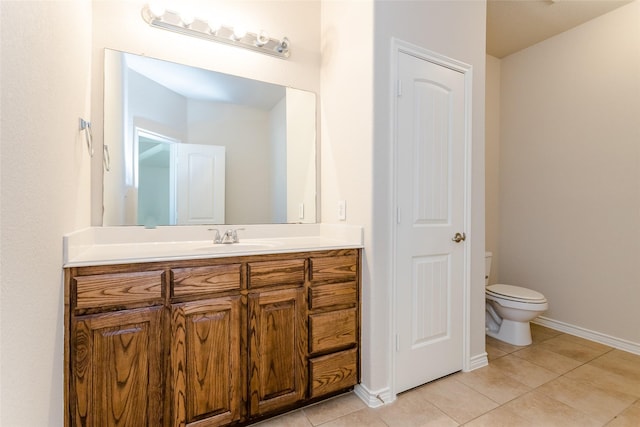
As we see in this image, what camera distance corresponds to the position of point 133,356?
4.05 ft

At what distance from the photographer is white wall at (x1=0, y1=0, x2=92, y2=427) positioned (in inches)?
28.8

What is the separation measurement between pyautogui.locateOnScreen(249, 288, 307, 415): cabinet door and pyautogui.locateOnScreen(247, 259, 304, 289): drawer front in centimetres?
5

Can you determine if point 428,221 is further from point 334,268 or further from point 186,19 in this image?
point 186,19

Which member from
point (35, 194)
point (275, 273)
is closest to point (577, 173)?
point (275, 273)

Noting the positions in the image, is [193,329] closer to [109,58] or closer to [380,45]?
[109,58]

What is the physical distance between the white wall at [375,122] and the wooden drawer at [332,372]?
0.25 ft

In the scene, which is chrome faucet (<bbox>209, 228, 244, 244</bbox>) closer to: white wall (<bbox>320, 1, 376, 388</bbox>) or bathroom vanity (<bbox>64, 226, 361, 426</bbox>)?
bathroom vanity (<bbox>64, 226, 361, 426</bbox>)

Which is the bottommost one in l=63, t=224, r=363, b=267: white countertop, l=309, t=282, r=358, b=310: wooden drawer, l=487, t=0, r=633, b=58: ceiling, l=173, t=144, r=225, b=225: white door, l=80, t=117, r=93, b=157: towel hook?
l=309, t=282, r=358, b=310: wooden drawer

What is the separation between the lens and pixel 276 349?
154 cm

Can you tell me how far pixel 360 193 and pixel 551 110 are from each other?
241 centimetres

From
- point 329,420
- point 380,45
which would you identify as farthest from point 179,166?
point 329,420

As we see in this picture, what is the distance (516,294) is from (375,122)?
1942 mm

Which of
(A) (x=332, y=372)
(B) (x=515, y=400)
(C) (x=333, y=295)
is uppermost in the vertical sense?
(C) (x=333, y=295)

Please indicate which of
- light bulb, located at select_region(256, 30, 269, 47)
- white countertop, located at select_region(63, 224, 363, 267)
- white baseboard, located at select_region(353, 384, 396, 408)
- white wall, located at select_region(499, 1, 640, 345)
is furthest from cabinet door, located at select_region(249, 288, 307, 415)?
white wall, located at select_region(499, 1, 640, 345)
